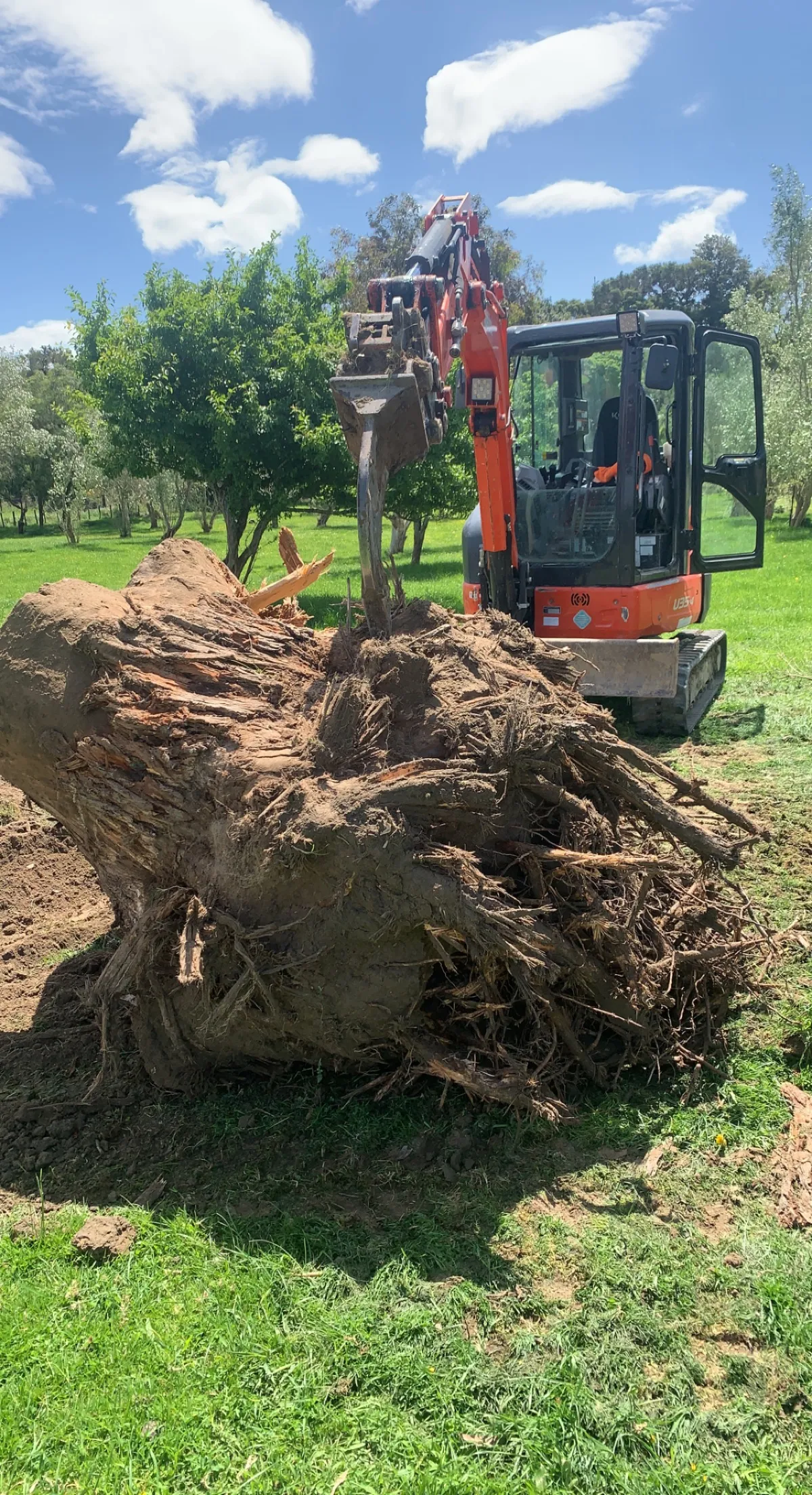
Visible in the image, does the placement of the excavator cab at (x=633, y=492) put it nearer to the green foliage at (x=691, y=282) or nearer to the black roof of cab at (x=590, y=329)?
the black roof of cab at (x=590, y=329)

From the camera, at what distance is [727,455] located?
8.47 m

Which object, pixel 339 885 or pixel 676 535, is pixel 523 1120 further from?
pixel 676 535

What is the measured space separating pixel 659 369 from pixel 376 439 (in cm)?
381

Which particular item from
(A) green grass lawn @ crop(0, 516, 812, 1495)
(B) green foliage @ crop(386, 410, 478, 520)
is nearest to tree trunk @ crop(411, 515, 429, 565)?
(B) green foliage @ crop(386, 410, 478, 520)

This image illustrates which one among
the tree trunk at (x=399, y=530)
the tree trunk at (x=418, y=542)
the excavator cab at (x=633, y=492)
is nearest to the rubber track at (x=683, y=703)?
the excavator cab at (x=633, y=492)

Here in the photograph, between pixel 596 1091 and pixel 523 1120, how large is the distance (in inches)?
15.9

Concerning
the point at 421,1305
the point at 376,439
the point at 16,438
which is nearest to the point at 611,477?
the point at 376,439

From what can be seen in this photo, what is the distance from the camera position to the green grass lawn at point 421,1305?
238 cm

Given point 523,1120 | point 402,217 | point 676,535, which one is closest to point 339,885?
point 523,1120

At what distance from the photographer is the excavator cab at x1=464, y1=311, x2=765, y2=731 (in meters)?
7.51

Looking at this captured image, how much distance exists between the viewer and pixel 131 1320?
281 cm

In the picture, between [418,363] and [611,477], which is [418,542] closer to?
[611,477]

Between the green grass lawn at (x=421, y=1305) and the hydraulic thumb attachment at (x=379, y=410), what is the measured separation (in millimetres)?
2235

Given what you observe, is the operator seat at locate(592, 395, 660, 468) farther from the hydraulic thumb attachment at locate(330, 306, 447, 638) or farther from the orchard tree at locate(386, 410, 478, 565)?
the orchard tree at locate(386, 410, 478, 565)
